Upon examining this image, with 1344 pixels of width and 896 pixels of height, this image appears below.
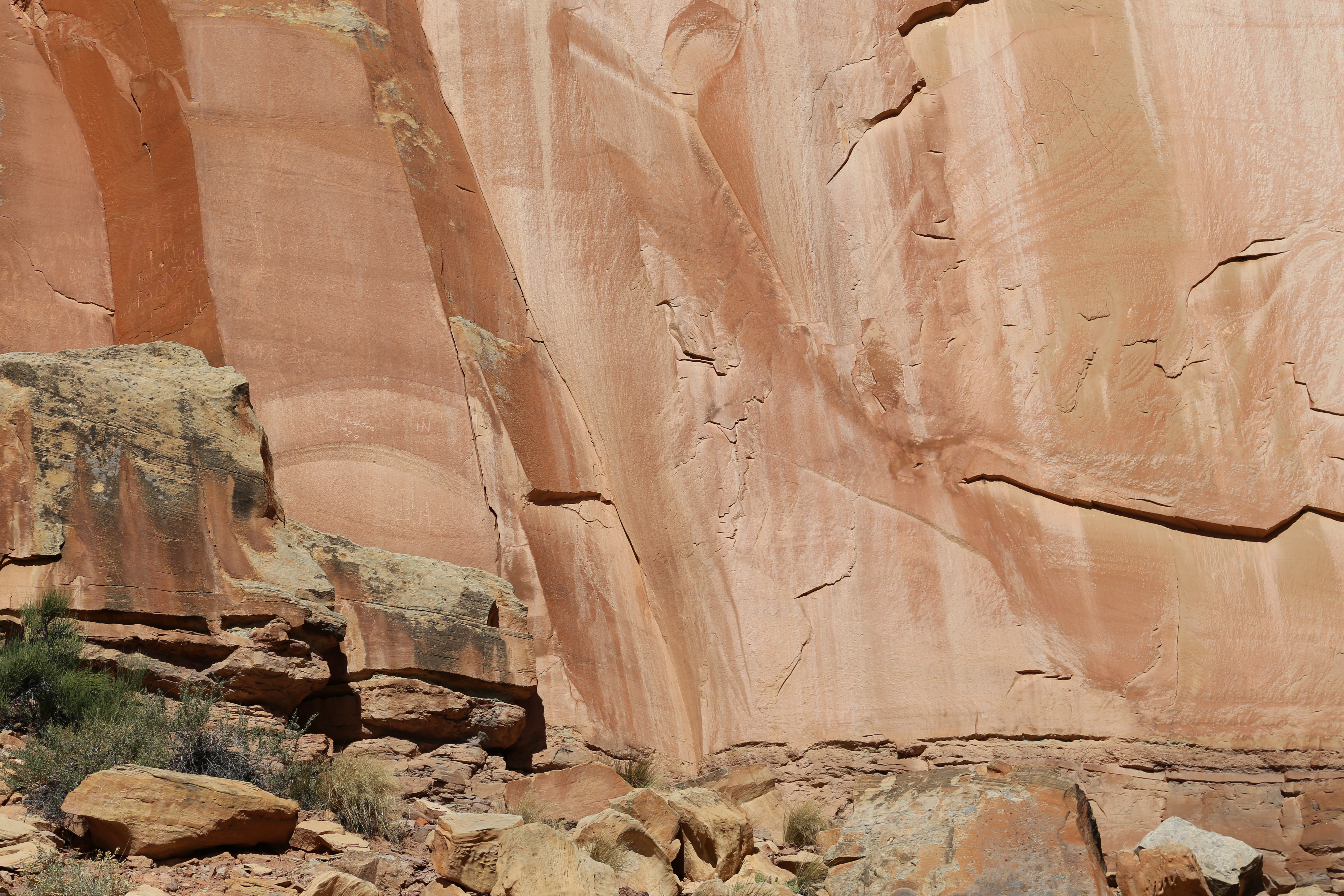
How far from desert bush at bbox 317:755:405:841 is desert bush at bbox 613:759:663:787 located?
2.21m

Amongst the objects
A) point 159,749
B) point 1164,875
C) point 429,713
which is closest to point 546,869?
point 159,749

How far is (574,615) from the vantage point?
8.91 meters

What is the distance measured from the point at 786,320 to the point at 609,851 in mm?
4739

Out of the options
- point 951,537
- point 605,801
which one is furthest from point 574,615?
point 951,537

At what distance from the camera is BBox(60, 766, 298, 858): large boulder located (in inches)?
185

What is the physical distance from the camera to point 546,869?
5141 millimetres

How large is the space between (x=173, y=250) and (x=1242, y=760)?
756 cm

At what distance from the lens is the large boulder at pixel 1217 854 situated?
6.87 metres

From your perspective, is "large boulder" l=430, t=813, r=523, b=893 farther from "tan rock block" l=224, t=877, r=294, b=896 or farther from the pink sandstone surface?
the pink sandstone surface

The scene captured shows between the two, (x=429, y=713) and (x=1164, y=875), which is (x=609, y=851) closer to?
(x=429, y=713)

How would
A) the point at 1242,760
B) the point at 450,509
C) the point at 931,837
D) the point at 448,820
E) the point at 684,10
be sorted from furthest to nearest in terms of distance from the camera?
the point at 684,10
the point at 450,509
the point at 1242,760
the point at 931,837
the point at 448,820

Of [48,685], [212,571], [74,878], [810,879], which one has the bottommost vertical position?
[810,879]

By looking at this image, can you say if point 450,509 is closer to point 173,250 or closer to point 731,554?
point 731,554

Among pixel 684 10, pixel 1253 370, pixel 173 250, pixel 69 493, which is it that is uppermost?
pixel 684 10
